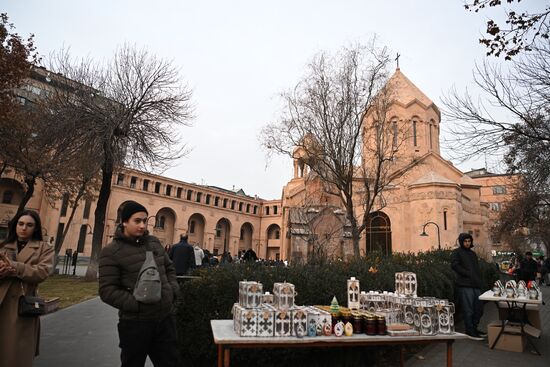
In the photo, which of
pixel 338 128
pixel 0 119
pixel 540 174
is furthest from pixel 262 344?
pixel 0 119

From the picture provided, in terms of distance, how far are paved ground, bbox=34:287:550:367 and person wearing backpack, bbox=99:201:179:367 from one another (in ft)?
8.75

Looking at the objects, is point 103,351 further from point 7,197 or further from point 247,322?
point 7,197

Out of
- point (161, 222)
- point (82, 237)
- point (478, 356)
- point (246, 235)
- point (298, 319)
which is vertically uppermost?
point (161, 222)

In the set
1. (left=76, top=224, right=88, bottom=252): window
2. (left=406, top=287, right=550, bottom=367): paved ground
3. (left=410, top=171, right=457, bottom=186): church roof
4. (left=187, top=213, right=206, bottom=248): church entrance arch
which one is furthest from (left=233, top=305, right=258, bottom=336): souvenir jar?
(left=187, top=213, right=206, bottom=248): church entrance arch

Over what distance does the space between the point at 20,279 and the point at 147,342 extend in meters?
1.52

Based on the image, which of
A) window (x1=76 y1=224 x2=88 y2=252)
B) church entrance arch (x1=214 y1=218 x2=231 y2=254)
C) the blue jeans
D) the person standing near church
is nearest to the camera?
the blue jeans

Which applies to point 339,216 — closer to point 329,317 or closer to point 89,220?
point 329,317

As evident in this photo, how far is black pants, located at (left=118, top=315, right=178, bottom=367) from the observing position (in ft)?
10.6

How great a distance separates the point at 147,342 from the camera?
130 inches

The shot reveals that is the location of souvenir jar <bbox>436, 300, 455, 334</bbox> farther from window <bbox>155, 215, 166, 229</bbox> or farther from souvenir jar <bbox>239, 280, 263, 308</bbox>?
window <bbox>155, 215, 166, 229</bbox>

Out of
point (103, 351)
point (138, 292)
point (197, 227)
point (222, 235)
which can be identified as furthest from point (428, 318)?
point (222, 235)

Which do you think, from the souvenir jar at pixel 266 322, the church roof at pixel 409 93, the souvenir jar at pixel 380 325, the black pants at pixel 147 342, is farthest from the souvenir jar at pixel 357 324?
the church roof at pixel 409 93

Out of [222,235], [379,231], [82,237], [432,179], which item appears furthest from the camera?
[222,235]

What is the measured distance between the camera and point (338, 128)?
14.5 meters
